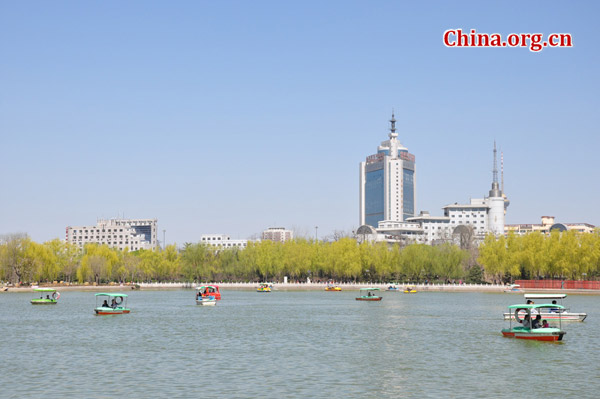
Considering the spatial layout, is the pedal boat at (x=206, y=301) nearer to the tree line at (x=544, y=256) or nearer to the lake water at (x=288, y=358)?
the lake water at (x=288, y=358)

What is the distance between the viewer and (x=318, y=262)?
134750 millimetres

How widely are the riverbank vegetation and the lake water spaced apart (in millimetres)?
51929

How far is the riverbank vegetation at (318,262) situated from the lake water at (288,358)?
51929 millimetres

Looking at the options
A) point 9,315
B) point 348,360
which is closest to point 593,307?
point 348,360

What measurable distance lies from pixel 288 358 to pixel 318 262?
9887 centimetres

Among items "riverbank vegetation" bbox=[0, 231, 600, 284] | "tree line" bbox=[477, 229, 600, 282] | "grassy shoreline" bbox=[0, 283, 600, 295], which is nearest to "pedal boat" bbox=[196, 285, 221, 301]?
"grassy shoreline" bbox=[0, 283, 600, 295]

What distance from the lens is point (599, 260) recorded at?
102 meters

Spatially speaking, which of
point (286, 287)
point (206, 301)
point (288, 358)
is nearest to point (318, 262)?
point (286, 287)

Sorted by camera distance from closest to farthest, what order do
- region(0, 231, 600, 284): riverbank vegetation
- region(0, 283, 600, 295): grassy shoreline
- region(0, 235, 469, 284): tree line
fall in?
region(0, 231, 600, 284): riverbank vegetation → region(0, 283, 600, 295): grassy shoreline → region(0, 235, 469, 284): tree line

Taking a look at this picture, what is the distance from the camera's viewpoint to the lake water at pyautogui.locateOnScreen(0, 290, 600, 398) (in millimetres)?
27906

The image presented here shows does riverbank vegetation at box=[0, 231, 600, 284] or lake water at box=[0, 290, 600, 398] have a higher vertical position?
riverbank vegetation at box=[0, 231, 600, 284]

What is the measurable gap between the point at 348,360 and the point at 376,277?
99.4 meters

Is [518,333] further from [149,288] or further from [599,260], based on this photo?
[149,288]

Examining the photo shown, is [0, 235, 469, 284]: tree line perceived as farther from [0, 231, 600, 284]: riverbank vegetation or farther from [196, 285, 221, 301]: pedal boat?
[196, 285, 221, 301]: pedal boat
